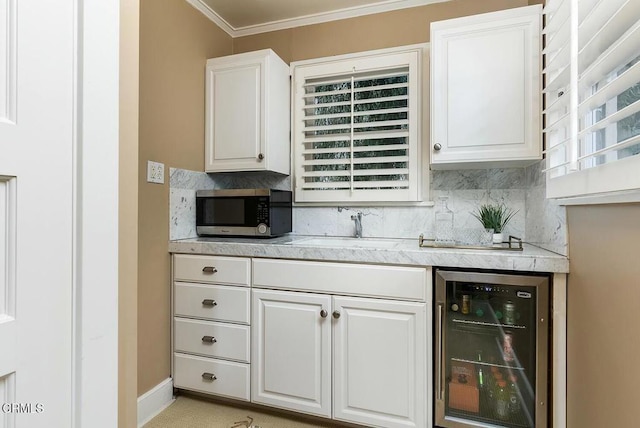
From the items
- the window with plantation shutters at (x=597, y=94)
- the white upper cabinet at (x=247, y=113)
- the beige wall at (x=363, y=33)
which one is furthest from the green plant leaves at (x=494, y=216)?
the white upper cabinet at (x=247, y=113)

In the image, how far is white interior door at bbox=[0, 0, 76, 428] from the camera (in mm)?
587

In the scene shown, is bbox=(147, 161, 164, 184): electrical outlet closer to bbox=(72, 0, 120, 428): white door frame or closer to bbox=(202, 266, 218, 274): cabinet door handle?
bbox=(202, 266, 218, 274): cabinet door handle

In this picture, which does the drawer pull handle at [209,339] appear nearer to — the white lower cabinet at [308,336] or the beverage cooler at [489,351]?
the white lower cabinet at [308,336]

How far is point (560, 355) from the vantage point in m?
1.44

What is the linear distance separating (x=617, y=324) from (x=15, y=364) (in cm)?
145

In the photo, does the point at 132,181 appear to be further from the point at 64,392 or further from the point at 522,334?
the point at 522,334

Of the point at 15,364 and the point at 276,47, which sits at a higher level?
the point at 276,47

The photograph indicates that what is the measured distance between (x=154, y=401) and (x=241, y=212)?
1.16m

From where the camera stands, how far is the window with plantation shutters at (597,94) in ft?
2.76

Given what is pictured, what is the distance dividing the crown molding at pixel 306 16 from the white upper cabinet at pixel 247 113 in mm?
350

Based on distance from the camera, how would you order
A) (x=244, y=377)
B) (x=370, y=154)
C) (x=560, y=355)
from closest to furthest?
(x=560, y=355)
(x=244, y=377)
(x=370, y=154)

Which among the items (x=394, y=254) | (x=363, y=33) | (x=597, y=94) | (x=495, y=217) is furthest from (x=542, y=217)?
(x=363, y=33)

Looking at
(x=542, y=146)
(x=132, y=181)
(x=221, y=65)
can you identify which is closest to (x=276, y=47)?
(x=221, y=65)

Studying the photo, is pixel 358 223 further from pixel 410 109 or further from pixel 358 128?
pixel 410 109
